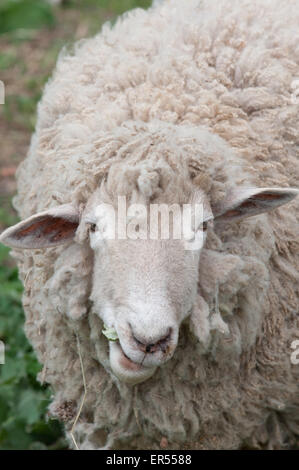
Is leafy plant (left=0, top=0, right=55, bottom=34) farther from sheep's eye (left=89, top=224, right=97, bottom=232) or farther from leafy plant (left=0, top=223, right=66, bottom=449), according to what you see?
sheep's eye (left=89, top=224, right=97, bottom=232)

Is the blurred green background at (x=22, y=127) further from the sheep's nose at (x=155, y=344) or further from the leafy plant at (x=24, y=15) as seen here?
the sheep's nose at (x=155, y=344)

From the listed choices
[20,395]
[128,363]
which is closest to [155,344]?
[128,363]

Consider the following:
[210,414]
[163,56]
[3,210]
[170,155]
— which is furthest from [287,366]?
[3,210]

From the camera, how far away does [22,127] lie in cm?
770

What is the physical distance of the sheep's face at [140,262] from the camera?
302 centimetres

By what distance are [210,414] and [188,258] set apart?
81cm

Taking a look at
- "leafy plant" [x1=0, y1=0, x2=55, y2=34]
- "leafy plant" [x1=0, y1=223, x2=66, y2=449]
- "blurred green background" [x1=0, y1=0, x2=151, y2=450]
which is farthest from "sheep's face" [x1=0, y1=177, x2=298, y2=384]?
"leafy plant" [x1=0, y1=0, x2=55, y2=34]

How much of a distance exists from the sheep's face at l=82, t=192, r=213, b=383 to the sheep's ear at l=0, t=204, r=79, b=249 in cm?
9

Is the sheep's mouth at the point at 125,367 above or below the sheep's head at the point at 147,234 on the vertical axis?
below

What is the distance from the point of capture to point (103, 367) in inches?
142

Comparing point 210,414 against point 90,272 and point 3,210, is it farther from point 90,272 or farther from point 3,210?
point 3,210

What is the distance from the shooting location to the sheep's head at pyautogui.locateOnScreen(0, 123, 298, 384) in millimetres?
3043

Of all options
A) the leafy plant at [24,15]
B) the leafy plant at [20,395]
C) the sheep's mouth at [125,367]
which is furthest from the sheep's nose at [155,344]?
the leafy plant at [24,15]

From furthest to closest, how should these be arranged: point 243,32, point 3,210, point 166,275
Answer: point 3,210, point 243,32, point 166,275
